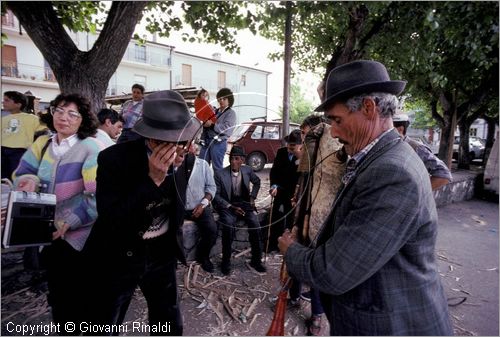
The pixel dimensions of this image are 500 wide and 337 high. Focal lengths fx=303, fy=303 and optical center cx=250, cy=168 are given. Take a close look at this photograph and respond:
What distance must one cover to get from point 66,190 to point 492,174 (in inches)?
506

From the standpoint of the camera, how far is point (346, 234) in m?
1.36

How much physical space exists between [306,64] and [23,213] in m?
12.0

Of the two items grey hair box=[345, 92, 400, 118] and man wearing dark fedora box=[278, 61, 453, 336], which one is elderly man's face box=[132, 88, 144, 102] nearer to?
man wearing dark fedora box=[278, 61, 453, 336]

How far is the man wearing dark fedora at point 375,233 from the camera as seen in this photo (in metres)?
1.31

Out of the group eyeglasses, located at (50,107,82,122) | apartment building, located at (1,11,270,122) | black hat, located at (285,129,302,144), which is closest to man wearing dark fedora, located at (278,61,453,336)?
black hat, located at (285,129,302,144)

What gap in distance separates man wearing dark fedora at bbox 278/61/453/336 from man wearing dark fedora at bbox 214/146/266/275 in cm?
287

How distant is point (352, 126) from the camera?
157 cm

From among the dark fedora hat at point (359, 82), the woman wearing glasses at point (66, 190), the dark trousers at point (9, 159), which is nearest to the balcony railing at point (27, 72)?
the dark trousers at point (9, 159)

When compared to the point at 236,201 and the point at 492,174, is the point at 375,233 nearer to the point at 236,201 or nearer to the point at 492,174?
the point at 236,201

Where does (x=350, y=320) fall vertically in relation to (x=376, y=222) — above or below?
below

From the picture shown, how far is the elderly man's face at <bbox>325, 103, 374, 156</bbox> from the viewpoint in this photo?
1541 mm

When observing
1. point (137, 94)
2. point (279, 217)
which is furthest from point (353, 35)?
point (137, 94)

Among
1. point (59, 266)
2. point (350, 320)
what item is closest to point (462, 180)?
point (350, 320)

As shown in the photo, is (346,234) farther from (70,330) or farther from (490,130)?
(490,130)
